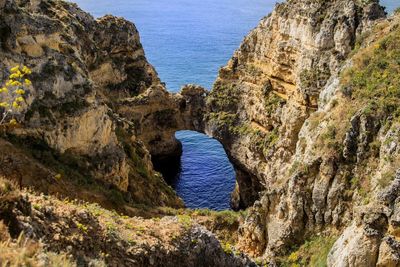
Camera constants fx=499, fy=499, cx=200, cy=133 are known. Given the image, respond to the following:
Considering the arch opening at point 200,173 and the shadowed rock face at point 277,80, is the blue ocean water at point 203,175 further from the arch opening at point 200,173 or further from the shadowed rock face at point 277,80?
the shadowed rock face at point 277,80

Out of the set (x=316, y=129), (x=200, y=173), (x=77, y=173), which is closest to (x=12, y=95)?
(x=77, y=173)

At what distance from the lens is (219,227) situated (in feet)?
129

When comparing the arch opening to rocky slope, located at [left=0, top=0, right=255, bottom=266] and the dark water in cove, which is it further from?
rocky slope, located at [left=0, top=0, right=255, bottom=266]

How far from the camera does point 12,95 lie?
92.8 ft

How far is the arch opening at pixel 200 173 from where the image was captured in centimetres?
5877

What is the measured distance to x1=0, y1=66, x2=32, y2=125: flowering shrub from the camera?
14.1 metres

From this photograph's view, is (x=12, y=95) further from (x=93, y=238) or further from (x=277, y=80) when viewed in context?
(x=277, y=80)

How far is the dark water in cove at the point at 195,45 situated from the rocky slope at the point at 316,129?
6.70 m

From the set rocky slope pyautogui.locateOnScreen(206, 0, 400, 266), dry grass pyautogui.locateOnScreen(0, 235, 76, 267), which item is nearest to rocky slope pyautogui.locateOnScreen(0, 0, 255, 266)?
dry grass pyautogui.locateOnScreen(0, 235, 76, 267)

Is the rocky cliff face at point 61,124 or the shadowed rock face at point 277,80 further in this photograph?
the shadowed rock face at point 277,80

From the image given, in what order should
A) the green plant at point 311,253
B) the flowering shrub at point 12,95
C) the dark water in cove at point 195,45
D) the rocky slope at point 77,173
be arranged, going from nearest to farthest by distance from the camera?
the flowering shrub at point 12,95
the rocky slope at point 77,173
the green plant at point 311,253
the dark water in cove at point 195,45

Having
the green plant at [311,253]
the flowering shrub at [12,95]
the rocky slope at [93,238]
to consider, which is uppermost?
the flowering shrub at [12,95]

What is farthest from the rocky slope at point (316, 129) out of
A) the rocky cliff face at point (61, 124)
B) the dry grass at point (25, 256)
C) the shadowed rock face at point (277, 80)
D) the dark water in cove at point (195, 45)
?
the dry grass at point (25, 256)

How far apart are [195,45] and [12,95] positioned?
8242 cm
